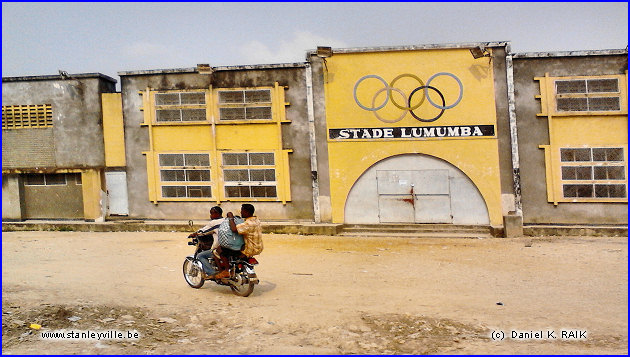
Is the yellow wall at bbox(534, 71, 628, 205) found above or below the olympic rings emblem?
below

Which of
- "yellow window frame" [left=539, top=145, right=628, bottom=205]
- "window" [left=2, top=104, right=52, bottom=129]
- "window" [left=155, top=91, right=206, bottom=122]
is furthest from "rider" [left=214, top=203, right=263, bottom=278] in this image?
"window" [left=2, top=104, right=52, bottom=129]

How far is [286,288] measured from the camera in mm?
9484

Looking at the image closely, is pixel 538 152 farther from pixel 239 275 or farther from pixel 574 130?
pixel 239 275

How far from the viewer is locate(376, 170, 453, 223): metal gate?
53.6ft

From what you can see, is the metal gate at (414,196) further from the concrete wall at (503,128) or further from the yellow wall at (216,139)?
the yellow wall at (216,139)

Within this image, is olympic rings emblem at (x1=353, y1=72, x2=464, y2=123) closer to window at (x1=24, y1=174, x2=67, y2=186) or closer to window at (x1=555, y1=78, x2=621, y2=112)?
window at (x1=555, y1=78, x2=621, y2=112)

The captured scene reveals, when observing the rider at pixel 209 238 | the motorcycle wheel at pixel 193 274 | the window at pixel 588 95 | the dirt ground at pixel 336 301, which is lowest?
the dirt ground at pixel 336 301

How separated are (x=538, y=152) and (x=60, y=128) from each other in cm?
1512

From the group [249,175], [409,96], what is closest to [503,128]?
[409,96]

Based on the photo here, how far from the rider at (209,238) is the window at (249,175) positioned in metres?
8.00

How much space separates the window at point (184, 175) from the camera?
17562 millimetres

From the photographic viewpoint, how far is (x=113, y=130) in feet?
58.9

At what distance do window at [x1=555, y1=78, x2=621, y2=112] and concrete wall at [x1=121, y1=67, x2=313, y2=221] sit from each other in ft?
24.6

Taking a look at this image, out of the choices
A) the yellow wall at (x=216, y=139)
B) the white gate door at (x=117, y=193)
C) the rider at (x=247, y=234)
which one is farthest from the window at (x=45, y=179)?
the rider at (x=247, y=234)
